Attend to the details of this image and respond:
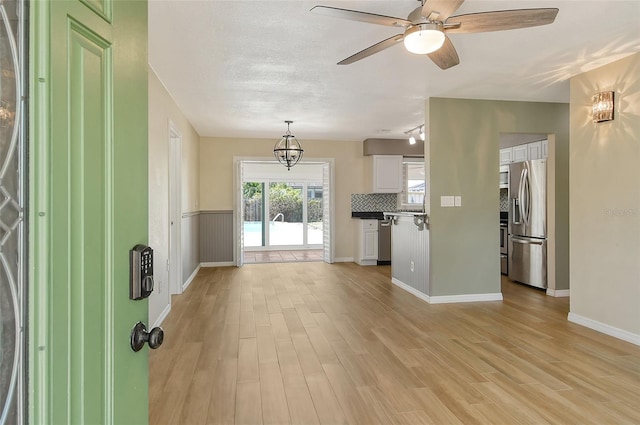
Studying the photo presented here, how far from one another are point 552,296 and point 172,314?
4564mm

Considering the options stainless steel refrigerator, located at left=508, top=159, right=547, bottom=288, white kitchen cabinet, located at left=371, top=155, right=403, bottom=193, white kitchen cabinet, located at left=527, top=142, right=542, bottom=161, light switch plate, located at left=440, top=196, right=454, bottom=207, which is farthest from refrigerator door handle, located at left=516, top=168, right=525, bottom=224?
white kitchen cabinet, located at left=371, top=155, right=403, bottom=193

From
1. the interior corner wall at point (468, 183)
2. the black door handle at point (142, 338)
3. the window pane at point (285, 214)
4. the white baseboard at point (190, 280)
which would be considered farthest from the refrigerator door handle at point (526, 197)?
the window pane at point (285, 214)

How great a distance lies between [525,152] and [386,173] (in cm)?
250

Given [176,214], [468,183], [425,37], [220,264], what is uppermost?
[425,37]

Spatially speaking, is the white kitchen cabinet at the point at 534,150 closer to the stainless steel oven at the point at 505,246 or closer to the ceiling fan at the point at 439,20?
the stainless steel oven at the point at 505,246

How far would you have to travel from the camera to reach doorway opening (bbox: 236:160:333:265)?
9805mm

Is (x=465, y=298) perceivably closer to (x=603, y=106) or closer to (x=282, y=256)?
(x=603, y=106)

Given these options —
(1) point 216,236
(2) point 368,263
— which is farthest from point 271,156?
(2) point 368,263

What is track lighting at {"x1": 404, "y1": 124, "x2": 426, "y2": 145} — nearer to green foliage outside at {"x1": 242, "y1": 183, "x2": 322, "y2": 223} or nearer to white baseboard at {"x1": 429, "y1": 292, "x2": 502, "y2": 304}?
white baseboard at {"x1": 429, "y1": 292, "x2": 502, "y2": 304}

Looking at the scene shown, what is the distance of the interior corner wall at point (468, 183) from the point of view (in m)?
4.51

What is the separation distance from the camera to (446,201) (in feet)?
14.8

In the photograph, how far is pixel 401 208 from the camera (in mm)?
7816

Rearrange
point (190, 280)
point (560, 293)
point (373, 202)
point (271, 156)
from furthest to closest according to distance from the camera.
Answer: point (373, 202)
point (271, 156)
point (190, 280)
point (560, 293)

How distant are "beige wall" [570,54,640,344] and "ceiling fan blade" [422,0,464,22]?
7.41 ft
